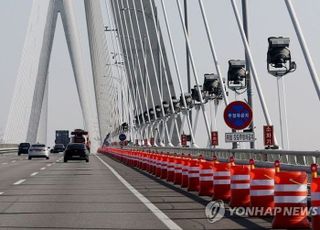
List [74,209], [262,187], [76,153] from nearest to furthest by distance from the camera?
[262,187]
[74,209]
[76,153]

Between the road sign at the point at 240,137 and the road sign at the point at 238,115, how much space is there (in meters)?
1.15

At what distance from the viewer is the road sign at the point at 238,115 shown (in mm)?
17750

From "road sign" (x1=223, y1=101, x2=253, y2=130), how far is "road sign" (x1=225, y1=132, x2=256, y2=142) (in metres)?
1.15

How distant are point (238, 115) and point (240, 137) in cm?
145

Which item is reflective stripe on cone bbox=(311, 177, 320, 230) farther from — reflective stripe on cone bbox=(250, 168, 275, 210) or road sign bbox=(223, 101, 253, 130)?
road sign bbox=(223, 101, 253, 130)

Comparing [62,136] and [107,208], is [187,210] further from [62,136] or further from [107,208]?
[62,136]

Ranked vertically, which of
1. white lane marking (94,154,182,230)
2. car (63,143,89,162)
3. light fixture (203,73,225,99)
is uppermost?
light fixture (203,73,225,99)

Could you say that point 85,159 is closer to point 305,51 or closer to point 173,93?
point 173,93

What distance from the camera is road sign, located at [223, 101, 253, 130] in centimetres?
1775

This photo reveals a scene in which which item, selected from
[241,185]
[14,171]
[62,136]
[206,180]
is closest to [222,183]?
[206,180]

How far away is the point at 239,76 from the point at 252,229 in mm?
15082

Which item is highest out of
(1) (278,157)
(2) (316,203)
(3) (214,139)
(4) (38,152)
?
(4) (38,152)

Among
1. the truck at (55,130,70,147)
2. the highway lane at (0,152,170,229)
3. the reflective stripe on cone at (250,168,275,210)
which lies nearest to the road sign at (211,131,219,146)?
the highway lane at (0,152,170,229)

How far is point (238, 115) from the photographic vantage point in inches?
701
